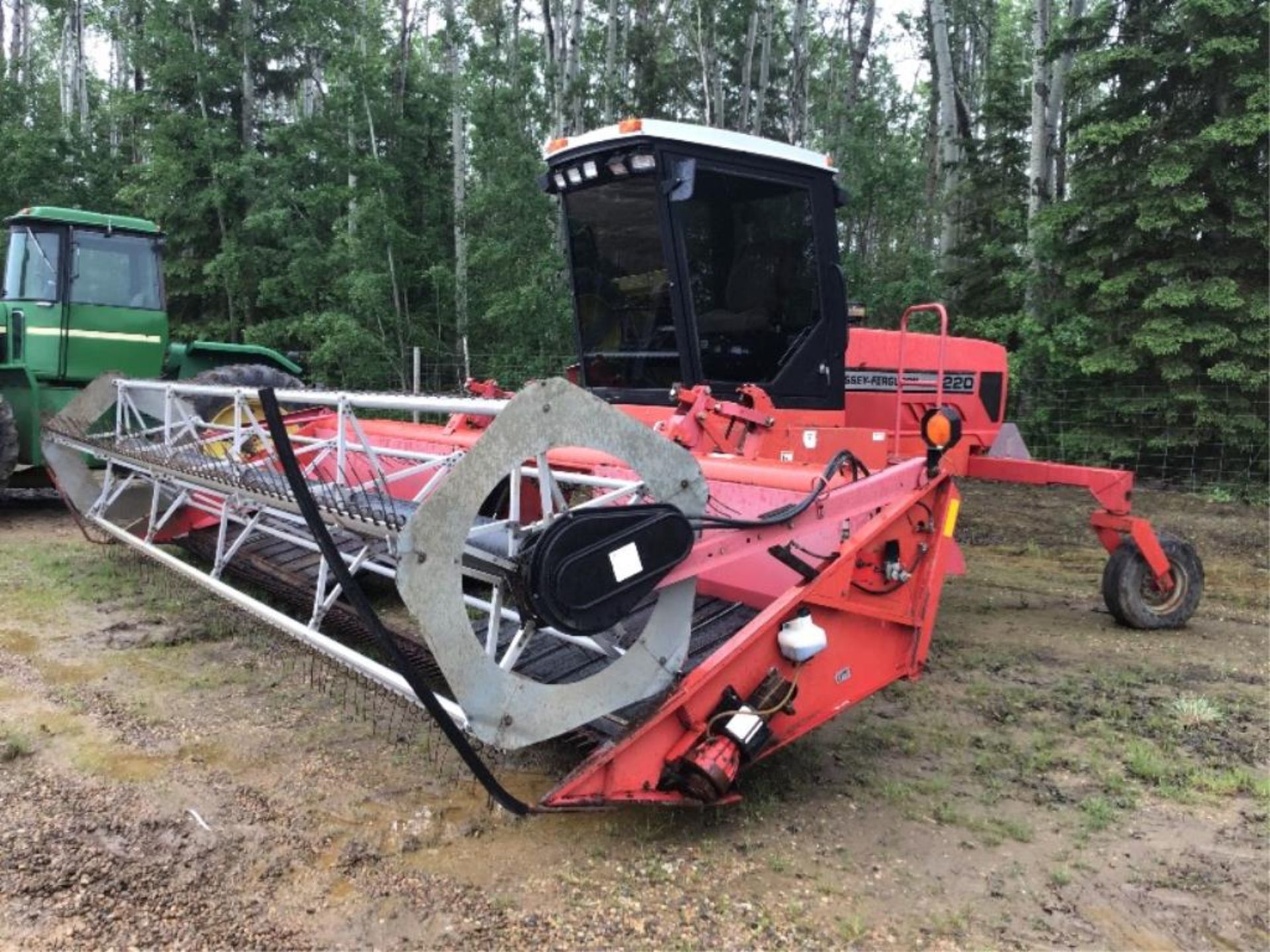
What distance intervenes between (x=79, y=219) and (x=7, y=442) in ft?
8.42

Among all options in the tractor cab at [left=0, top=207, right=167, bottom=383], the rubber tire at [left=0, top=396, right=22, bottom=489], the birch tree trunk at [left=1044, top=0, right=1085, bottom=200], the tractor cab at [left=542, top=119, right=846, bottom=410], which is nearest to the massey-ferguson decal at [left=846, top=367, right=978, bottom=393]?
the tractor cab at [left=542, top=119, right=846, bottom=410]

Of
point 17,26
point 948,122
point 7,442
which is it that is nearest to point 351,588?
point 7,442

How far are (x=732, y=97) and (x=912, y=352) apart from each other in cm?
1975

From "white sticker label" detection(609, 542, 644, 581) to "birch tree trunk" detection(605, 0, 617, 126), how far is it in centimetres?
1476

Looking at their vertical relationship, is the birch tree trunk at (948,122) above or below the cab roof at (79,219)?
above

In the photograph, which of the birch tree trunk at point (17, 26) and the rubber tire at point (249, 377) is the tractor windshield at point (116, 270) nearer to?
the rubber tire at point (249, 377)

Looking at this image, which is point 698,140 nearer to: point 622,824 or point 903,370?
point 903,370

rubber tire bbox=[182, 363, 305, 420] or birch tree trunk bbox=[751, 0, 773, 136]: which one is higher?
birch tree trunk bbox=[751, 0, 773, 136]

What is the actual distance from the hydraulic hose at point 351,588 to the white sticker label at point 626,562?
590mm

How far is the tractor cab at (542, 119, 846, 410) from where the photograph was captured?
15.5 ft

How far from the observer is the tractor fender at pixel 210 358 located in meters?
9.86

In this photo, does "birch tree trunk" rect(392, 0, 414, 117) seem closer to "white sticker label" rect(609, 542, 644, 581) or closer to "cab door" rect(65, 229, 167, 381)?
"cab door" rect(65, 229, 167, 381)

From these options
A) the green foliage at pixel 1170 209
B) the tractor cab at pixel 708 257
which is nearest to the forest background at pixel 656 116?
the green foliage at pixel 1170 209

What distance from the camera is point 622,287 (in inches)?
206
